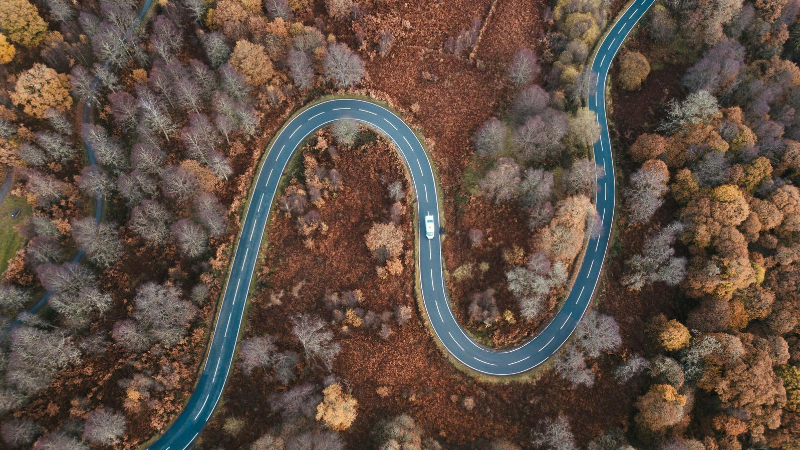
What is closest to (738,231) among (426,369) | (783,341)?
(783,341)

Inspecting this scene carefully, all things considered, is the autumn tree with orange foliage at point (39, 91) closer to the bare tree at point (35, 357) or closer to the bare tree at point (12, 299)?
the bare tree at point (12, 299)

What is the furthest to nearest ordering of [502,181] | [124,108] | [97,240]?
1. [502,181]
2. [124,108]
3. [97,240]

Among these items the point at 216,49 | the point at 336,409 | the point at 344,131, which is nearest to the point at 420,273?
the point at 336,409

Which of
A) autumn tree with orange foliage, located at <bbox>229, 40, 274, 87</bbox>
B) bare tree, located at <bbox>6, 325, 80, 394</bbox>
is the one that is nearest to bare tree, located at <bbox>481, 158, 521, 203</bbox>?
autumn tree with orange foliage, located at <bbox>229, 40, 274, 87</bbox>

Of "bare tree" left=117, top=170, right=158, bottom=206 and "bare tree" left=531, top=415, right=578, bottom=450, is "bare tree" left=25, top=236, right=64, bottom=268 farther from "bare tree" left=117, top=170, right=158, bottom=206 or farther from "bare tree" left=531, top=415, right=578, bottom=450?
"bare tree" left=531, top=415, right=578, bottom=450

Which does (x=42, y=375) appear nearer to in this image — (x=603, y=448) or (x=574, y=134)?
(x=603, y=448)

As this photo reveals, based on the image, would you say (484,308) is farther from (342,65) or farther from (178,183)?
(178,183)

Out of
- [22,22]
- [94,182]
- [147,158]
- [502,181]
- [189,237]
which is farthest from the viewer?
[502,181]
